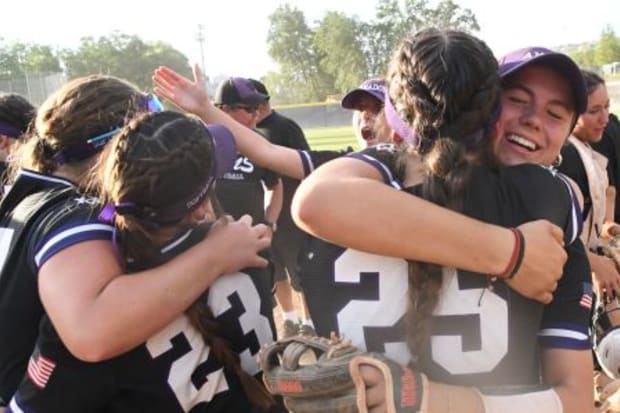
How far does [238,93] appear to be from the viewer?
5.05 metres

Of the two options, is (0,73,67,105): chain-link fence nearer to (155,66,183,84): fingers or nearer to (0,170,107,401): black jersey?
(155,66,183,84): fingers

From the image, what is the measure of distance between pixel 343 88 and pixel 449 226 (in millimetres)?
65605

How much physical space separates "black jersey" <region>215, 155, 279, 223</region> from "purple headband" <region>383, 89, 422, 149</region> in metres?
3.42

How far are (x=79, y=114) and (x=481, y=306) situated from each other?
3.64 ft

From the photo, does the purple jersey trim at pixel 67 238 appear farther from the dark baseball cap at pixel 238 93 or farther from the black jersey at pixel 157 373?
the dark baseball cap at pixel 238 93

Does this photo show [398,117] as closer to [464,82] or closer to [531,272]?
[464,82]

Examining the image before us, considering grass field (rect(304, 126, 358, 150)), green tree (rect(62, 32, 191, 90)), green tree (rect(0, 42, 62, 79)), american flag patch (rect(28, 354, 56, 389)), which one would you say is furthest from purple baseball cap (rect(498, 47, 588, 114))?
green tree (rect(62, 32, 191, 90))

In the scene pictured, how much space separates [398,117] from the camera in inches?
53.1

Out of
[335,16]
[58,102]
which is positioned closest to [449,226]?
[58,102]

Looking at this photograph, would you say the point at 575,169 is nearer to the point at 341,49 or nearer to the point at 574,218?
the point at 574,218

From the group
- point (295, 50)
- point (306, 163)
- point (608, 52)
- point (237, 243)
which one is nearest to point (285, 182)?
point (306, 163)

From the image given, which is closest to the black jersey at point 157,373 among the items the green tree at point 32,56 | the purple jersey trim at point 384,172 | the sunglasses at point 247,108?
the purple jersey trim at point 384,172

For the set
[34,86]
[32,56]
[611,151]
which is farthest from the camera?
[32,56]

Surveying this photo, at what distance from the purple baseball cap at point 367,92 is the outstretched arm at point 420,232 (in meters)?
1.79
